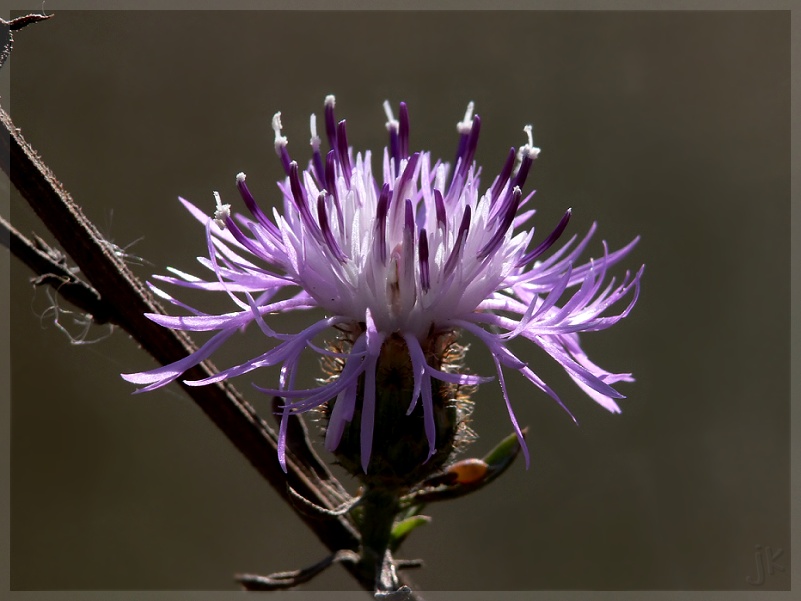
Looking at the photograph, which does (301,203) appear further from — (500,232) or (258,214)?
(500,232)

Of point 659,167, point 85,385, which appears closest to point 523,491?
point 659,167

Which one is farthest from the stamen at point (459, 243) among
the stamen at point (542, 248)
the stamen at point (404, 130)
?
the stamen at point (404, 130)

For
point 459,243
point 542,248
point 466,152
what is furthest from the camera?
point 466,152

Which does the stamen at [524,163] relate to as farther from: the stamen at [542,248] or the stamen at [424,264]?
the stamen at [424,264]

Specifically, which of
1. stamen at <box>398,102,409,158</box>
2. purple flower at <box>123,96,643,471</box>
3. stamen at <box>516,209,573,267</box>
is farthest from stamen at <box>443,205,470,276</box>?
stamen at <box>398,102,409,158</box>

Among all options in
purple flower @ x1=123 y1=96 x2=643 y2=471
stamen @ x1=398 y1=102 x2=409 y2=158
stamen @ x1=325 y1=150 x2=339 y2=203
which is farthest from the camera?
stamen @ x1=398 y1=102 x2=409 y2=158

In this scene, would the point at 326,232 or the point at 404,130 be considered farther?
the point at 404,130

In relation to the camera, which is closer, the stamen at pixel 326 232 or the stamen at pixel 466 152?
the stamen at pixel 326 232

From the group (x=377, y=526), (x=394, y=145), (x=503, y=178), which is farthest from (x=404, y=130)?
(x=377, y=526)

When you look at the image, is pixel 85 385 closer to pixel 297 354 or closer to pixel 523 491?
pixel 523 491

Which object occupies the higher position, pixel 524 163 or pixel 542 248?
pixel 524 163

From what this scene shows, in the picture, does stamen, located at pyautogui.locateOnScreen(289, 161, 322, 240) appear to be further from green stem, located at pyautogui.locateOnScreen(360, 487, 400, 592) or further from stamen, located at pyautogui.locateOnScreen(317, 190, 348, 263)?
green stem, located at pyautogui.locateOnScreen(360, 487, 400, 592)

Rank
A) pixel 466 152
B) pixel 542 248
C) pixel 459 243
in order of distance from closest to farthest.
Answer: pixel 459 243 → pixel 542 248 → pixel 466 152
